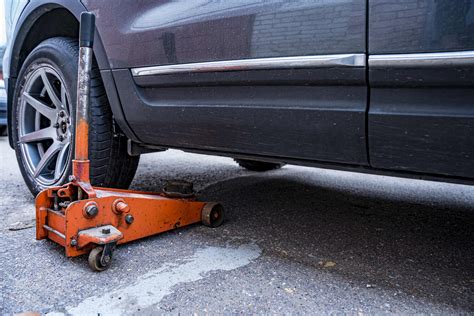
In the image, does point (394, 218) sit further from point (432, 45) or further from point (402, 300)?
point (432, 45)

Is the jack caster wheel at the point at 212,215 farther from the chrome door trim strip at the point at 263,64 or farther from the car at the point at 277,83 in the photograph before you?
the chrome door trim strip at the point at 263,64

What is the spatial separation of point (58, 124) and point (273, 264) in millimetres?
1415

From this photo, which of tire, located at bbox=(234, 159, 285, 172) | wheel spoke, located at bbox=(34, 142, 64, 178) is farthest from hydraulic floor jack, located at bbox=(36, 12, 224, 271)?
tire, located at bbox=(234, 159, 285, 172)

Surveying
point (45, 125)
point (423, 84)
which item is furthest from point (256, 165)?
point (423, 84)

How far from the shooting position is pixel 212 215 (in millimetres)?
1809

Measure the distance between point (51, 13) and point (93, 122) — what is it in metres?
0.77

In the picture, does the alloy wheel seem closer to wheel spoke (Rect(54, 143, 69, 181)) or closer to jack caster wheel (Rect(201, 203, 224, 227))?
wheel spoke (Rect(54, 143, 69, 181))

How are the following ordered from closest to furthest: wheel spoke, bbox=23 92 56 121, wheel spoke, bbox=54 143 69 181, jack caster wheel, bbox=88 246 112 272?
jack caster wheel, bbox=88 246 112 272, wheel spoke, bbox=54 143 69 181, wheel spoke, bbox=23 92 56 121

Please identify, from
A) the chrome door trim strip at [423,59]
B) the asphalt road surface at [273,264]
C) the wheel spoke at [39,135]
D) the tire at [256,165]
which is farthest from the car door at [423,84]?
the tire at [256,165]

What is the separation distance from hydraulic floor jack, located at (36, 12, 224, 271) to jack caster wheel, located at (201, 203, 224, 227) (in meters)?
0.19

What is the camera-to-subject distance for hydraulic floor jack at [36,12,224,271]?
132 centimetres

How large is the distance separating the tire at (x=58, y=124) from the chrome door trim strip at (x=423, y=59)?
4.37ft

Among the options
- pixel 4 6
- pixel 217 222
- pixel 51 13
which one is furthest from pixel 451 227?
pixel 4 6

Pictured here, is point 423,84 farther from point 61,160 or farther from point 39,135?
point 39,135
